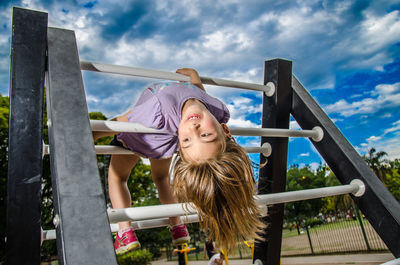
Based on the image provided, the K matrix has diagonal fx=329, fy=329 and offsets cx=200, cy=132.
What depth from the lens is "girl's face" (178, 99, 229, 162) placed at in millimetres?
1481

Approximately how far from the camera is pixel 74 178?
70 cm

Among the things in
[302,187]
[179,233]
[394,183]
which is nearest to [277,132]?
[179,233]

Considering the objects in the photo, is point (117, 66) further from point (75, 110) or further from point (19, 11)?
point (75, 110)

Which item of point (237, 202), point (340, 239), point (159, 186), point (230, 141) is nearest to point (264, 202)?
point (237, 202)

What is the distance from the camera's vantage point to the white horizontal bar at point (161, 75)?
1400 mm

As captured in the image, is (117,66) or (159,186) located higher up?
(117,66)

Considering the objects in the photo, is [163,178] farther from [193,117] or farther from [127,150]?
[193,117]

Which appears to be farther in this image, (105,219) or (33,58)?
(33,58)

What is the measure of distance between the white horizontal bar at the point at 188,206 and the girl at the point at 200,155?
0.11m

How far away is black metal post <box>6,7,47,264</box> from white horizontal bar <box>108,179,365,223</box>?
9.6 inches

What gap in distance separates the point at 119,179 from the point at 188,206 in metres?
0.84

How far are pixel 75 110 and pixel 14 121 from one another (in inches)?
10.6

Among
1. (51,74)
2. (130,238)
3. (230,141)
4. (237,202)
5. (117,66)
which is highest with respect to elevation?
(117,66)

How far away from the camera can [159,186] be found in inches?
87.4
